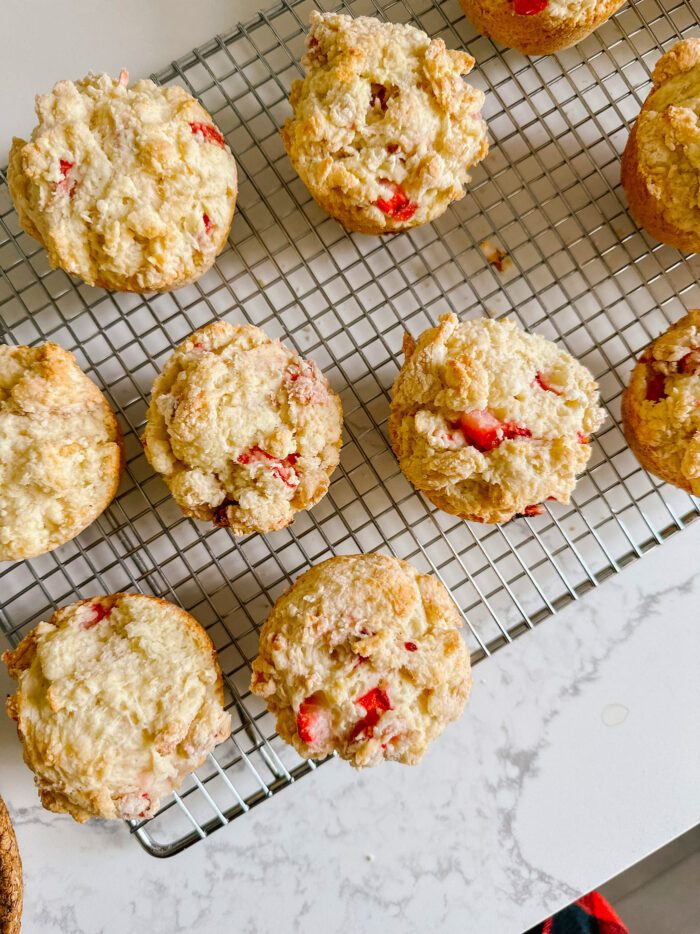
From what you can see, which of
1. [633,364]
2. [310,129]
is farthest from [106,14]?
[633,364]

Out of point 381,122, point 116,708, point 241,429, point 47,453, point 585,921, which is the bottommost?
point 585,921

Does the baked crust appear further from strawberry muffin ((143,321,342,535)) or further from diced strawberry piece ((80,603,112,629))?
strawberry muffin ((143,321,342,535))

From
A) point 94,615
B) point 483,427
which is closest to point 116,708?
point 94,615

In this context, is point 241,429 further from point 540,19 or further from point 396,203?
point 540,19

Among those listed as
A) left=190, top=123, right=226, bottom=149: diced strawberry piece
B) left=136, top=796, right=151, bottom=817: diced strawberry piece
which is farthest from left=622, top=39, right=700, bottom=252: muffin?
left=136, top=796, right=151, bottom=817: diced strawberry piece

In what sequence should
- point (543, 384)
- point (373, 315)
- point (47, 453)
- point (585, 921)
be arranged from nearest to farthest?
point (47, 453), point (543, 384), point (373, 315), point (585, 921)

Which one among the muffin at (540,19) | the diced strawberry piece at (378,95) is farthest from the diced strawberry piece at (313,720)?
the muffin at (540,19)
